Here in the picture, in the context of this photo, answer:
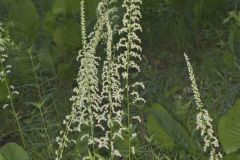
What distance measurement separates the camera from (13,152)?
2746 millimetres

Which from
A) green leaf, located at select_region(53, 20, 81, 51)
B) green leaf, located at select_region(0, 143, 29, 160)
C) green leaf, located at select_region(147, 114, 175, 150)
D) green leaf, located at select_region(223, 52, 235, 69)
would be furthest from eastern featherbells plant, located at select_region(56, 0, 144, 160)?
green leaf, located at select_region(223, 52, 235, 69)

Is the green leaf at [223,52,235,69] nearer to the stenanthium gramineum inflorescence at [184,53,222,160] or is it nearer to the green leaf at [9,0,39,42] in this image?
the green leaf at [9,0,39,42]

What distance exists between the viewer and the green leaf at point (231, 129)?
2514 millimetres

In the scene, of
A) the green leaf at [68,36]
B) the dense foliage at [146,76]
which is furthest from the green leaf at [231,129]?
the green leaf at [68,36]

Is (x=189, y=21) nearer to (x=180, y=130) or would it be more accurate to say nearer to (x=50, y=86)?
(x=50, y=86)

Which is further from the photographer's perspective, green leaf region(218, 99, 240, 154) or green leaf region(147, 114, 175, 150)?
green leaf region(147, 114, 175, 150)

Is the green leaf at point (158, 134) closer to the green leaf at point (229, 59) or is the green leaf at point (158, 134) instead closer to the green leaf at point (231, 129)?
the green leaf at point (231, 129)

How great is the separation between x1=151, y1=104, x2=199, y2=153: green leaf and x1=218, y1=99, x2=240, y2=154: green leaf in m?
0.22

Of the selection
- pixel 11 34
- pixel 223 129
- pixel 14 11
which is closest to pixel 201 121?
pixel 223 129

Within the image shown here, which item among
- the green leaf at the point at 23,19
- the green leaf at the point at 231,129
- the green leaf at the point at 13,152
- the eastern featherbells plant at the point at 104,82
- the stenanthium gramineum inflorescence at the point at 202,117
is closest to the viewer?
the stenanthium gramineum inflorescence at the point at 202,117

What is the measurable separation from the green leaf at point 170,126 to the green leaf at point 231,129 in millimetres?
223

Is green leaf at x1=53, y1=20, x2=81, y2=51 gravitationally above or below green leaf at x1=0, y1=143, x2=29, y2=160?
above

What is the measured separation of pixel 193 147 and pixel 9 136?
1204 millimetres

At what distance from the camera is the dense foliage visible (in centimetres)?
292
